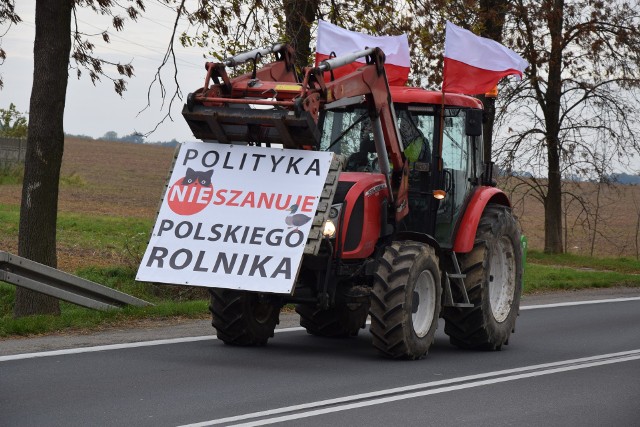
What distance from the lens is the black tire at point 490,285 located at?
12805 mm

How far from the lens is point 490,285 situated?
1368cm

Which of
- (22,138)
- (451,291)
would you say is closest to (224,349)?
(451,291)

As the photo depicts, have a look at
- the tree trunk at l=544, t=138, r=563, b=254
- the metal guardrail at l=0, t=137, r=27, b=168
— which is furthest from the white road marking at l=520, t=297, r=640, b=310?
the metal guardrail at l=0, t=137, r=27, b=168

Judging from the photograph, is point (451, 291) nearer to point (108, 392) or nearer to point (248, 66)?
point (108, 392)

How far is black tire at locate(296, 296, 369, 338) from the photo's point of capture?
13.6m

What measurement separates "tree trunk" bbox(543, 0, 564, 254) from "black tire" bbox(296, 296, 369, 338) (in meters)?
16.3

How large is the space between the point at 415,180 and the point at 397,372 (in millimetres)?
2617

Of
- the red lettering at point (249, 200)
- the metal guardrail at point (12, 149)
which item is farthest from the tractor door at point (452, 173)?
the metal guardrail at point (12, 149)

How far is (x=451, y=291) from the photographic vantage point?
12789 mm

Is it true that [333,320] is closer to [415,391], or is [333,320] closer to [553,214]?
[415,391]

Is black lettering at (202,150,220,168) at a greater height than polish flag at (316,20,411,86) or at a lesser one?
lesser

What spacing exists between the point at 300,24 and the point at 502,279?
614cm

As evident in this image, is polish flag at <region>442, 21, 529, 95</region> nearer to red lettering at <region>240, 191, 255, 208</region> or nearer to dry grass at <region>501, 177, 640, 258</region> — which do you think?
red lettering at <region>240, 191, 255, 208</region>

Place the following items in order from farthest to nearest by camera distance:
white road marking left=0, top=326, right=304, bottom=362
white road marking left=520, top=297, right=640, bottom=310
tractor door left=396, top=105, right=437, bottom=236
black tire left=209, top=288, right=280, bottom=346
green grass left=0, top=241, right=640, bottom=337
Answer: white road marking left=520, top=297, right=640, bottom=310 < green grass left=0, top=241, right=640, bottom=337 < tractor door left=396, top=105, right=437, bottom=236 < black tire left=209, top=288, right=280, bottom=346 < white road marking left=0, top=326, right=304, bottom=362
